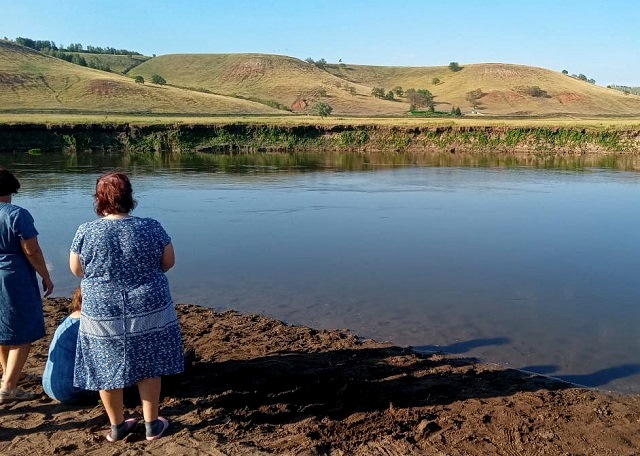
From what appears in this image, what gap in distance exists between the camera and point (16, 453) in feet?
14.4

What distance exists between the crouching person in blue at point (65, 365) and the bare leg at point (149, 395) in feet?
3.06

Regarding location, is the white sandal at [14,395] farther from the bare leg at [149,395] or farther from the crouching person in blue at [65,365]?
the bare leg at [149,395]

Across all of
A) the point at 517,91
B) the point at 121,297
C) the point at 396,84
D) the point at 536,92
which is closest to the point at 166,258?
the point at 121,297

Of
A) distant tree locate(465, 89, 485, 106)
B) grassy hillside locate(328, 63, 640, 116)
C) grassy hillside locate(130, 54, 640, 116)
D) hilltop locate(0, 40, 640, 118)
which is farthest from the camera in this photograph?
distant tree locate(465, 89, 485, 106)

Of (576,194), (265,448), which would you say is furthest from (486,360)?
(576,194)

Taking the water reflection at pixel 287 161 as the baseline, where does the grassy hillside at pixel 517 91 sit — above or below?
above

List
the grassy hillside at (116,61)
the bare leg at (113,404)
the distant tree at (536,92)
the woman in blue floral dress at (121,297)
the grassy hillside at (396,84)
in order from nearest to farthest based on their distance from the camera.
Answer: the woman in blue floral dress at (121,297), the bare leg at (113,404), the grassy hillside at (396,84), the distant tree at (536,92), the grassy hillside at (116,61)

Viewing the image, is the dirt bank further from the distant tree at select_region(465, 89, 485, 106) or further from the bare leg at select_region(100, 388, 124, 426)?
the distant tree at select_region(465, 89, 485, 106)

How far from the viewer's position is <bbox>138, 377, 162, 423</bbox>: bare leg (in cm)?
446

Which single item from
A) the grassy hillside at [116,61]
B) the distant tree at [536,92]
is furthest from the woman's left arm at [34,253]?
the grassy hillside at [116,61]

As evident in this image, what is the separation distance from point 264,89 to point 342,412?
9679 centimetres

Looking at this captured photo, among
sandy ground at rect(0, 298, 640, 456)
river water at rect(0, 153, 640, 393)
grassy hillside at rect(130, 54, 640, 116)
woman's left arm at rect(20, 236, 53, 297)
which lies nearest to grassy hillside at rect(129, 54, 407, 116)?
grassy hillside at rect(130, 54, 640, 116)

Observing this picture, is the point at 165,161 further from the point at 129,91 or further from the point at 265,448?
the point at 129,91

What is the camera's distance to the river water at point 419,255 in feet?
26.0
